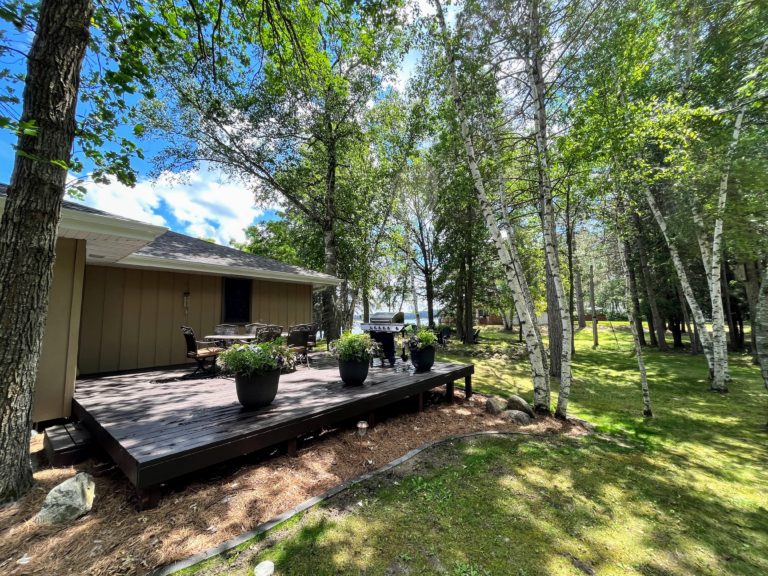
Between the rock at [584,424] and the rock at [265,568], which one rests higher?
the rock at [265,568]

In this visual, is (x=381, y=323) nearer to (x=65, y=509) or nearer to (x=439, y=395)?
(x=439, y=395)

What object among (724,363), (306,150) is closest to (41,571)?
(724,363)

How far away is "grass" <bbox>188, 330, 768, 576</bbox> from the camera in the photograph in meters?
2.04

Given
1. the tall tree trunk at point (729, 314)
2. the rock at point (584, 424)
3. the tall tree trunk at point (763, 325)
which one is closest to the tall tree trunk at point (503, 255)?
the rock at point (584, 424)

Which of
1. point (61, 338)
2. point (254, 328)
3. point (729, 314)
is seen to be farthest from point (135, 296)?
point (729, 314)

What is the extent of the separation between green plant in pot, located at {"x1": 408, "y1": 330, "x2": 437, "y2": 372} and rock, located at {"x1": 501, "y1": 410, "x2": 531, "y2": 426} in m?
1.51

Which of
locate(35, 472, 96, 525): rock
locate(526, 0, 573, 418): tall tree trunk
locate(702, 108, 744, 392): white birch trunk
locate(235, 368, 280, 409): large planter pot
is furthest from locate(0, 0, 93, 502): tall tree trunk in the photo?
locate(702, 108, 744, 392): white birch trunk

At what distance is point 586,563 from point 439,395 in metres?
3.94

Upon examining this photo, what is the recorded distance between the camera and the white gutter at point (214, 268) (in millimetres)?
6094

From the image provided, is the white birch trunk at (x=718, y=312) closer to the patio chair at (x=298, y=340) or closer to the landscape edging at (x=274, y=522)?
the landscape edging at (x=274, y=522)

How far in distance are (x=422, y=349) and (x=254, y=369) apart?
3078 millimetres

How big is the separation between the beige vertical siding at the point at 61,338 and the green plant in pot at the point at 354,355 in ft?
11.1

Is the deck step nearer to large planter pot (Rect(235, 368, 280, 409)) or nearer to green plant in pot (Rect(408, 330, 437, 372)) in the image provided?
large planter pot (Rect(235, 368, 280, 409))

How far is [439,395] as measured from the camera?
598 cm
